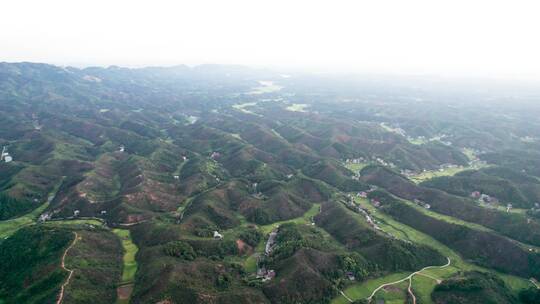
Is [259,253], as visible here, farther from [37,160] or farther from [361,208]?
[37,160]

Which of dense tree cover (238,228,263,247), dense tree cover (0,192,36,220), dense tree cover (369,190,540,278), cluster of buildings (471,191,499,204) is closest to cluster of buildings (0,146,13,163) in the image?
dense tree cover (0,192,36,220)

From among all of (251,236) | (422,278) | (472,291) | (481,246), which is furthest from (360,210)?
(472,291)

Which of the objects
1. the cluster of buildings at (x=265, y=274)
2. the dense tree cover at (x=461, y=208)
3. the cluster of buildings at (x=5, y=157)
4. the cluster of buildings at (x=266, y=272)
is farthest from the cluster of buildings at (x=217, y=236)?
the cluster of buildings at (x=5, y=157)

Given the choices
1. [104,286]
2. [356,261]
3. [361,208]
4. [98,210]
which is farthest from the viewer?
[361,208]

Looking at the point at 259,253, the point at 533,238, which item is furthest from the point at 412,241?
the point at 259,253

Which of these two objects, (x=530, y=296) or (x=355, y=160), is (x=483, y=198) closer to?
(x=355, y=160)

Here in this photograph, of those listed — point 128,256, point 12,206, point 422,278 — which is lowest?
point 12,206

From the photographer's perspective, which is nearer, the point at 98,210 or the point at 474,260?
the point at 474,260
